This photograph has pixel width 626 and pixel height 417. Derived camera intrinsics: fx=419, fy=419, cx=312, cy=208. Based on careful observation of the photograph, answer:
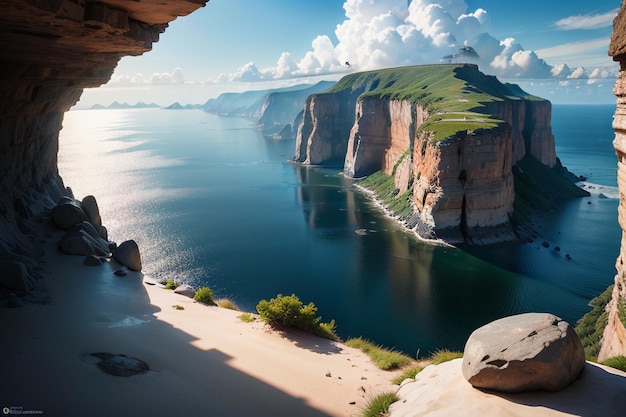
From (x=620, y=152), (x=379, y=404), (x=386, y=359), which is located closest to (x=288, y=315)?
(x=386, y=359)

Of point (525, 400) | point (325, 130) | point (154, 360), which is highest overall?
point (325, 130)

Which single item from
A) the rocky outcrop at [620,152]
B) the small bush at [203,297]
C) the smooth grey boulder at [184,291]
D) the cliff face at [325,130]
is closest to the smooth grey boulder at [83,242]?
the smooth grey boulder at [184,291]

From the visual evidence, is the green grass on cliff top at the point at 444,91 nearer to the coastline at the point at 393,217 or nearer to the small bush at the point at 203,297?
the coastline at the point at 393,217

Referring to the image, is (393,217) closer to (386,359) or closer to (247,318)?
(247,318)

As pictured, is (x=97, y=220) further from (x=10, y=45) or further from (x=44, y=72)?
(x=10, y=45)

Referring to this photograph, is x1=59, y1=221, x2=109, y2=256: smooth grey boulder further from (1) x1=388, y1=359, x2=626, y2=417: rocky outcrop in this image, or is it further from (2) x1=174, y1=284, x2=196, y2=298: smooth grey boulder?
(1) x1=388, y1=359, x2=626, y2=417: rocky outcrop
